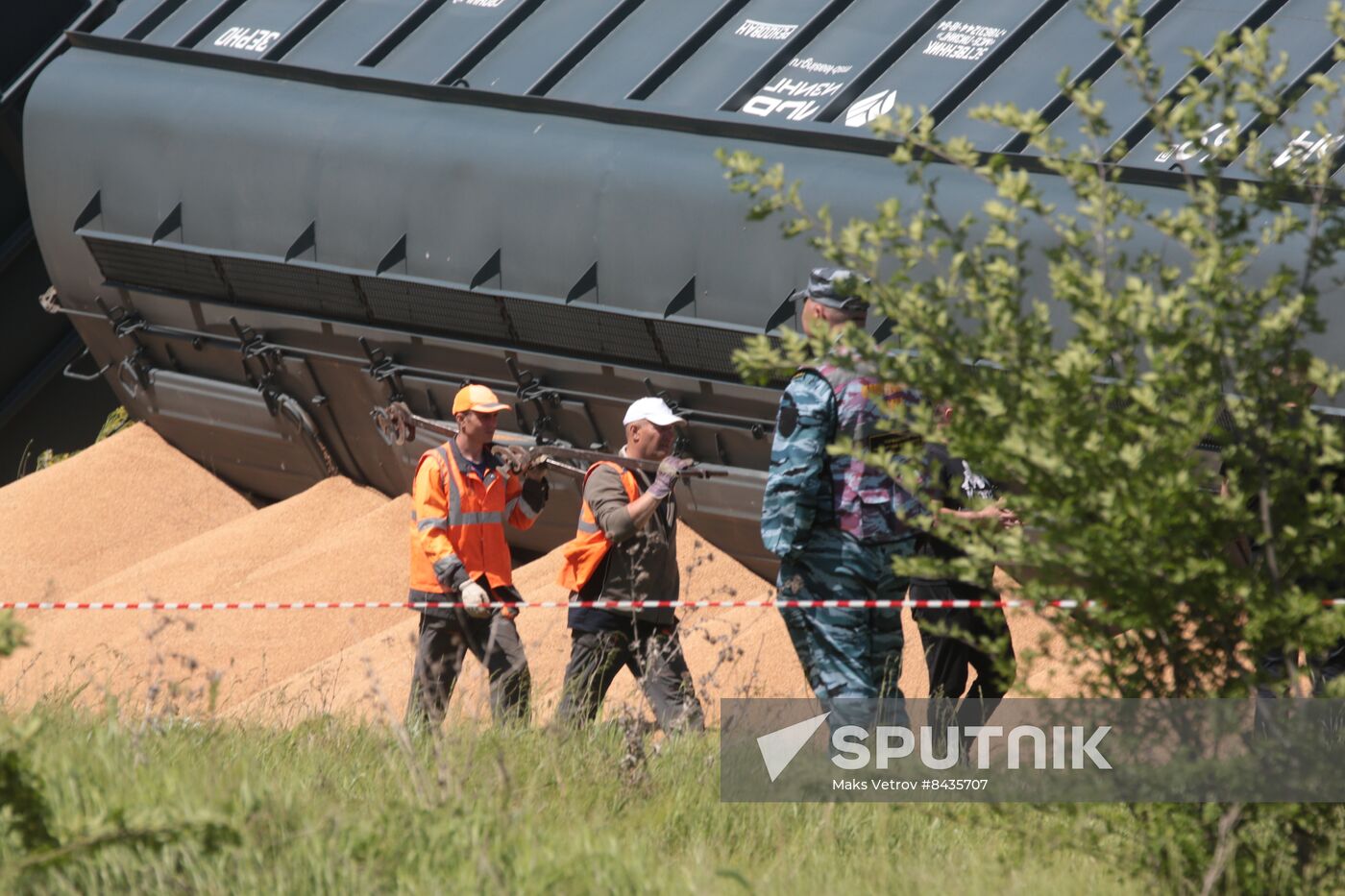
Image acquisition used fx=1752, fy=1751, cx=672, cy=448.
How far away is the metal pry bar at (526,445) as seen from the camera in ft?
21.2

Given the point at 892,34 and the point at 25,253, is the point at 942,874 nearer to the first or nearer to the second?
the point at 892,34

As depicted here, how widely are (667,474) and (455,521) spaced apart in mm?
932

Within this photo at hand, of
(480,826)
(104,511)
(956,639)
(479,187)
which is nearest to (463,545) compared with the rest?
(956,639)

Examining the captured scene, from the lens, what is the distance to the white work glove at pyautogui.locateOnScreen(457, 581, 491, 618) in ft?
20.4

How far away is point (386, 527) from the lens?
9781 mm

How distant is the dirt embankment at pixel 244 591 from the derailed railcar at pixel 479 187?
0.33 m

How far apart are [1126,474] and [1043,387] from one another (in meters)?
0.24

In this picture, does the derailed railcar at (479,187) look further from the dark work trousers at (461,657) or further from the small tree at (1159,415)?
the small tree at (1159,415)

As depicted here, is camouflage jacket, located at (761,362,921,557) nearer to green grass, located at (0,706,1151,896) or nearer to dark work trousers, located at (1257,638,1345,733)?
green grass, located at (0,706,1151,896)

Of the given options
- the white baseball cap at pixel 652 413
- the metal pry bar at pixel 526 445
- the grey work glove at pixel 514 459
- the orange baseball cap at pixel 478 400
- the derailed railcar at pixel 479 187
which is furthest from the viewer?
the derailed railcar at pixel 479 187

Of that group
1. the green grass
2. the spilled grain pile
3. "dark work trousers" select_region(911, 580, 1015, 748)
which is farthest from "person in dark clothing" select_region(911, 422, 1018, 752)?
the spilled grain pile

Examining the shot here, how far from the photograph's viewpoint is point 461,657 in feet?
20.6

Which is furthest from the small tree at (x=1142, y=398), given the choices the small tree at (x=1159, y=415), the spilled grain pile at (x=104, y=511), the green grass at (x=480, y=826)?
the spilled grain pile at (x=104, y=511)

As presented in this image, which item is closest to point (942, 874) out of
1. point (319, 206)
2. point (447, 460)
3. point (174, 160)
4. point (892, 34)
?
point (447, 460)
